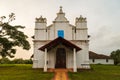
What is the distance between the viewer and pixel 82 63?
31328 millimetres

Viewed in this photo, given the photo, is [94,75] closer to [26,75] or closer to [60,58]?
[26,75]

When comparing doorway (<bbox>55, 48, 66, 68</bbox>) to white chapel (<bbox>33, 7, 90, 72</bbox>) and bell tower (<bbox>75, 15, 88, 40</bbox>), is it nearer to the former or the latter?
white chapel (<bbox>33, 7, 90, 72</bbox>)

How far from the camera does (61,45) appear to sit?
30469mm

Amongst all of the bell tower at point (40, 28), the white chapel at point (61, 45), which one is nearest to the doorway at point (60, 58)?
the white chapel at point (61, 45)

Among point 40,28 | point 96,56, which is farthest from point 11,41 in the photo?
point 96,56

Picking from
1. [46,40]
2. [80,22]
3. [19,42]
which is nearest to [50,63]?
[46,40]

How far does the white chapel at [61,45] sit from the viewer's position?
30.6 meters

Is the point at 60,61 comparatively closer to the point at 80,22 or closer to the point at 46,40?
the point at 46,40

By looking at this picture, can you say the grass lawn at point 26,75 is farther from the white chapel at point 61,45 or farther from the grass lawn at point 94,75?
the white chapel at point 61,45

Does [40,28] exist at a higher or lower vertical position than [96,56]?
higher

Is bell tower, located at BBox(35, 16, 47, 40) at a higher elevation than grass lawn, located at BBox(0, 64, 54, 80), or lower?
higher

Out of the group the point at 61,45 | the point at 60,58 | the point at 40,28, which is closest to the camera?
the point at 61,45

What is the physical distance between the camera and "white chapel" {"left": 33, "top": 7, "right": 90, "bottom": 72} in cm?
3062

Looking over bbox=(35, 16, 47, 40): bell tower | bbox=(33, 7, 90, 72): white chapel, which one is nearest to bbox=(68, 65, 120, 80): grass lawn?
bbox=(33, 7, 90, 72): white chapel
